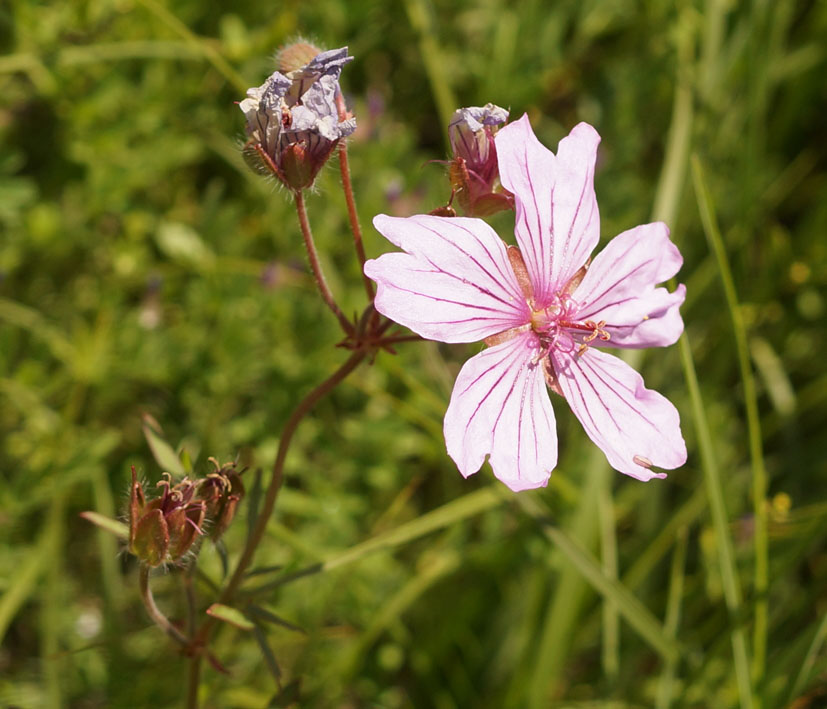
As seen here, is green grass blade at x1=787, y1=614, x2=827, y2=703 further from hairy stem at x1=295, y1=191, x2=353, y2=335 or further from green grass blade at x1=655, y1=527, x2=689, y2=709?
hairy stem at x1=295, y1=191, x2=353, y2=335

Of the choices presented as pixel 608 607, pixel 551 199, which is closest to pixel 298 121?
pixel 551 199

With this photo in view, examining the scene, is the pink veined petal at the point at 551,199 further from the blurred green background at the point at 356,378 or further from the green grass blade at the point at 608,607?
the green grass blade at the point at 608,607

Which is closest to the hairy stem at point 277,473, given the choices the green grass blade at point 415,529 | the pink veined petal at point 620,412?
the green grass blade at point 415,529

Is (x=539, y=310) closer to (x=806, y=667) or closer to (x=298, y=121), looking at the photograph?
(x=298, y=121)

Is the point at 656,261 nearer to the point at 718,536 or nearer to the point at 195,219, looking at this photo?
the point at 718,536

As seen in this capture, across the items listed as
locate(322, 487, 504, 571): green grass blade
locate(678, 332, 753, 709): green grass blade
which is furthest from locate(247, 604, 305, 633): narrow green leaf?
locate(678, 332, 753, 709): green grass blade
